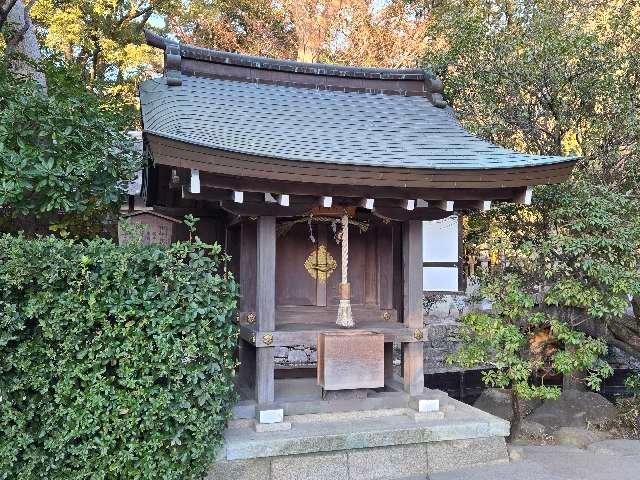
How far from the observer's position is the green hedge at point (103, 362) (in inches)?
137

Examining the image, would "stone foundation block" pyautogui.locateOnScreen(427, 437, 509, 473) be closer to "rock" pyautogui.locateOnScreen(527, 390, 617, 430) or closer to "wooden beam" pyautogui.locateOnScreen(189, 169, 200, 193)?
"rock" pyautogui.locateOnScreen(527, 390, 617, 430)

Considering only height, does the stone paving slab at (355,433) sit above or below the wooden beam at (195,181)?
below

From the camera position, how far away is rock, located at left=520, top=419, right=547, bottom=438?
19.8ft

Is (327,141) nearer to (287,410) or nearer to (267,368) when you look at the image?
(267,368)

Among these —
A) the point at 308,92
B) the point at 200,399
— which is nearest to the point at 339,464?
the point at 200,399

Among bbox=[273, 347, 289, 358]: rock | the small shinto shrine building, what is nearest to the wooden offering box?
the small shinto shrine building

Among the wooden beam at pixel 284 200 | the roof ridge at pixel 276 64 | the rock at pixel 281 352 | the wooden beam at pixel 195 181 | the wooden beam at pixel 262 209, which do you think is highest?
the roof ridge at pixel 276 64

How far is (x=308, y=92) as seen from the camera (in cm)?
638

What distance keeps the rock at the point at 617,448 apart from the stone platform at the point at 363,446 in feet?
3.82

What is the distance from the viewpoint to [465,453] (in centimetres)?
475

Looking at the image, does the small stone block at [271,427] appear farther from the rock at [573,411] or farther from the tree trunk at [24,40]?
the tree trunk at [24,40]

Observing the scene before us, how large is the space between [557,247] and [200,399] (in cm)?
401

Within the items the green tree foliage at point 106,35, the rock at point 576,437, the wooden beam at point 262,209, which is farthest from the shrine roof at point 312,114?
the green tree foliage at point 106,35

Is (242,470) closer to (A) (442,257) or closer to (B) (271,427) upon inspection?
(B) (271,427)
